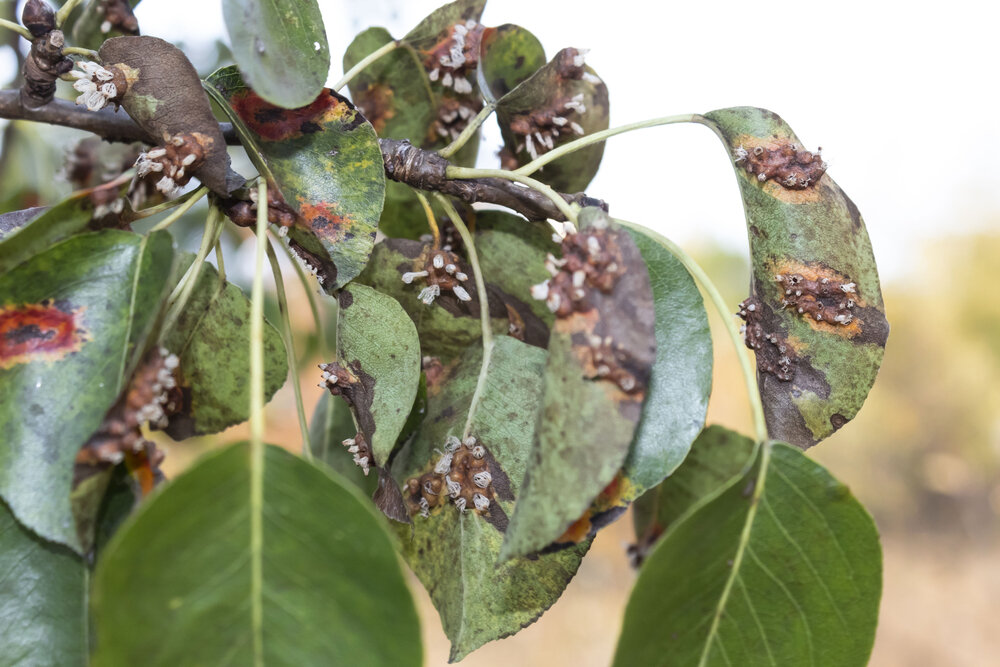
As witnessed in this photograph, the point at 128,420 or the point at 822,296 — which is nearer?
the point at 128,420

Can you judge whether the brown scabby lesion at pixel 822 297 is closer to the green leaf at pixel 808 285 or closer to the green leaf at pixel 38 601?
the green leaf at pixel 808 285

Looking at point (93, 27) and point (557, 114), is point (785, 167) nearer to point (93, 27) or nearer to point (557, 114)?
point (557, 114)

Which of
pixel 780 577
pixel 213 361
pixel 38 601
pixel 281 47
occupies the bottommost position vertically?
pixel 38 601

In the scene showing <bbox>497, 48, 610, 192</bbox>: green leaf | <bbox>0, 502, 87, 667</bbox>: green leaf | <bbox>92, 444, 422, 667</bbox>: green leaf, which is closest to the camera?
<bbox>92, 444, 422, 667</bbox>: green leaf

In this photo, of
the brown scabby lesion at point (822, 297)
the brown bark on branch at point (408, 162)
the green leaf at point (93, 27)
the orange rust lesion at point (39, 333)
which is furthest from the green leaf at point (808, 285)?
the green leaf at point (93, 27)

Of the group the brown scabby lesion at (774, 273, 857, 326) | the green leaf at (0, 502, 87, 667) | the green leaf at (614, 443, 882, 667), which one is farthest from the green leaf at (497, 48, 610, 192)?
the green leaf at (0, 502, 87, 667)

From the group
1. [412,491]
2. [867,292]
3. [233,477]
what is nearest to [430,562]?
[412,491]

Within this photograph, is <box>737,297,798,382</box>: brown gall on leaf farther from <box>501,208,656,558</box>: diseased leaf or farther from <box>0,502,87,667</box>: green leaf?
<box>0,502,87,667</box>: green leaf

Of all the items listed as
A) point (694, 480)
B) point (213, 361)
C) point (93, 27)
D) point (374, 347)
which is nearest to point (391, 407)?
point (374, 347)
